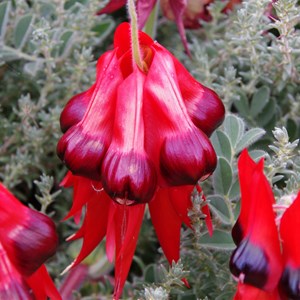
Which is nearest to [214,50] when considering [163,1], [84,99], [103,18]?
[163,1]

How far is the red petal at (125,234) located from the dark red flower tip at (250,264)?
0.19 m

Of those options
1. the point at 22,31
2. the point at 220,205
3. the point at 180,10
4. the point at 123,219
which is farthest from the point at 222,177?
the point at 22,31

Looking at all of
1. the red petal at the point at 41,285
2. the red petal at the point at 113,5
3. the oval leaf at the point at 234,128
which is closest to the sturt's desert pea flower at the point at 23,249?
the red petal at the point at 41,285

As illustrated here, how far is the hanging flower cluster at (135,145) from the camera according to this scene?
1.00 meters

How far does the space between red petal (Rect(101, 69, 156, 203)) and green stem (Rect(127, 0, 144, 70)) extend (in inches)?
2.1

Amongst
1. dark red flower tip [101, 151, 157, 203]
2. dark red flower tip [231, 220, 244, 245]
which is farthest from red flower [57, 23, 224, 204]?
dark red flower tip [231, 220, 244, 245]

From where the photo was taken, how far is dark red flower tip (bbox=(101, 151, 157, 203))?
38.8 inches

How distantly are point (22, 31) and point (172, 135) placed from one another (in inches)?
27.6

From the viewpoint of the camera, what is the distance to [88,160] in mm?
1036

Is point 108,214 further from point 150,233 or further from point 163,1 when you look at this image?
point 163,1

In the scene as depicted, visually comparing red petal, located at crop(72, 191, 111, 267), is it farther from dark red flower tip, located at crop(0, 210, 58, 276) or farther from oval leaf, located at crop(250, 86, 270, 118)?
oval leaf, located at crop(250, 86, 270, 118)

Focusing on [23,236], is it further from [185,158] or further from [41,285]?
[185,158]

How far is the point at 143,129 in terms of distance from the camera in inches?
40.6

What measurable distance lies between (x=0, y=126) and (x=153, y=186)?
2.27ft
